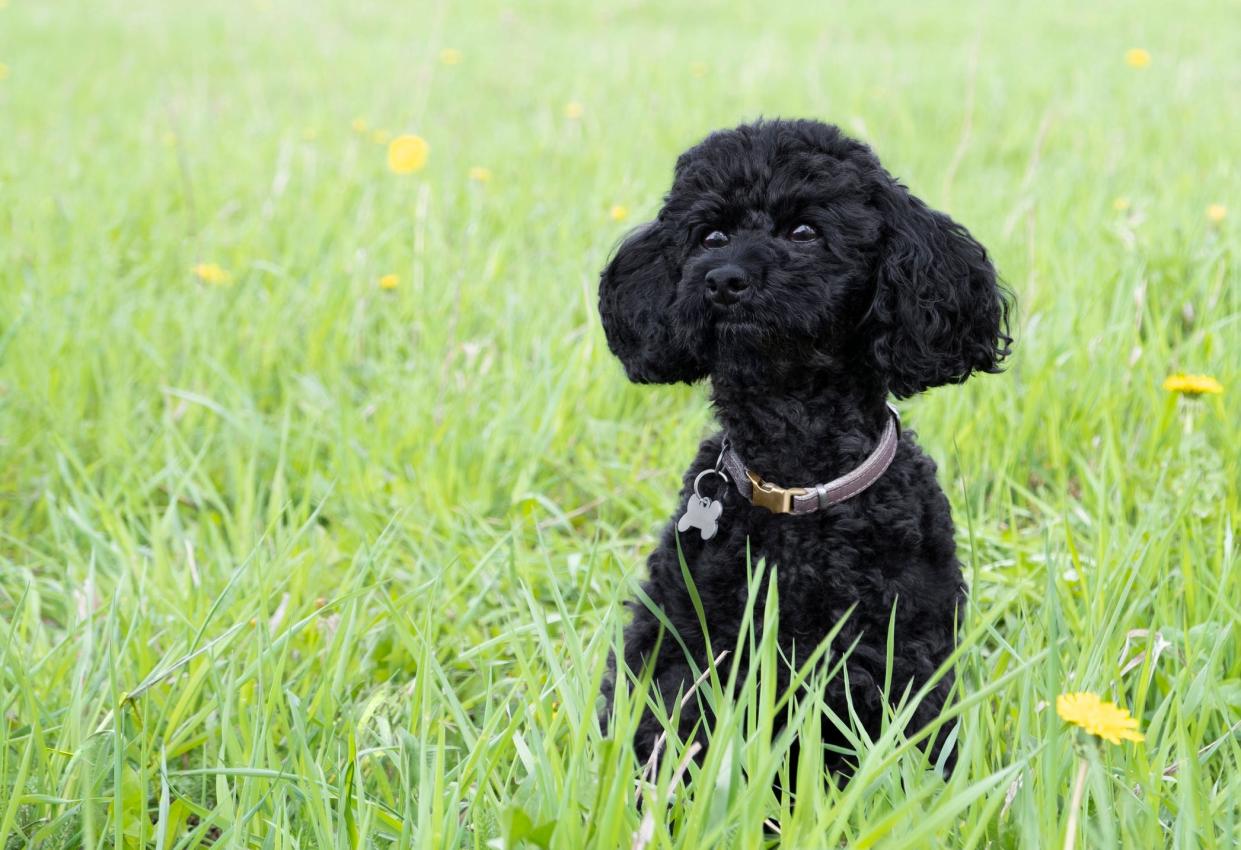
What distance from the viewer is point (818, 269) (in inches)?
87.4

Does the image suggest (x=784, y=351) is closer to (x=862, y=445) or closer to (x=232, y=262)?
(x=862, y=445)

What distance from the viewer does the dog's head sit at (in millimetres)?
2176

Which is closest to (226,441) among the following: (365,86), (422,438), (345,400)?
(345,400)

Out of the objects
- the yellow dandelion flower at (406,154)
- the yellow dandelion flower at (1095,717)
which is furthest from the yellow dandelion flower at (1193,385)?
the yellow dandelion flower at (406,154)

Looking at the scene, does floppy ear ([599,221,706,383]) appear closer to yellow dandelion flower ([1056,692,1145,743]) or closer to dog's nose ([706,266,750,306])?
dog's nose ([706,266,750,306])

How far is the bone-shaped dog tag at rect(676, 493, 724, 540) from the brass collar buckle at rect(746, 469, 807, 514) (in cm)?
7

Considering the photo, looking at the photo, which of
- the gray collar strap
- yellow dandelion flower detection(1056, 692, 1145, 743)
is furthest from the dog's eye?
yellow dandelion flower detection(1056, 692, 1145, 743)

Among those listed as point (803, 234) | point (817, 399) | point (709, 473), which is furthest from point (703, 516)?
point (803, 234)

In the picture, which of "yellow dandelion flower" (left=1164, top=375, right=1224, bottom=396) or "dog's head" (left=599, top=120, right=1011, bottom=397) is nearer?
"dog's head" (left=599, top=120, right=1011, bottom=397)

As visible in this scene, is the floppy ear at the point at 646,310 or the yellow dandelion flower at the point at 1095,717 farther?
the floppy ear at the point at 646,310

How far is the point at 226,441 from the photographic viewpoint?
347 centimetres

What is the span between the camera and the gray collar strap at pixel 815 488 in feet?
7.19

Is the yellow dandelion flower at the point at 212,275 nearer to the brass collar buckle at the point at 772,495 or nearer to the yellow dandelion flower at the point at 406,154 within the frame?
the yellow dandelion flower at the point at 406,154

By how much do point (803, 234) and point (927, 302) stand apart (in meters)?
0.27
